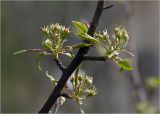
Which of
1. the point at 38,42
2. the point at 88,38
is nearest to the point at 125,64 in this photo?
the point at 88,38

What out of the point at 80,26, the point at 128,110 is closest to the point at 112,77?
the point at 128,110

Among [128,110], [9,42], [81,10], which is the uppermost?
[81,10]

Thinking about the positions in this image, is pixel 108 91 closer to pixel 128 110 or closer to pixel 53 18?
pixel 128 110

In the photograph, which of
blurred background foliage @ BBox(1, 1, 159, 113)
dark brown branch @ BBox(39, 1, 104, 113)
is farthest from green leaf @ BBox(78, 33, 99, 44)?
blurred background foliage @ BBox(1, 1, 159, 113)

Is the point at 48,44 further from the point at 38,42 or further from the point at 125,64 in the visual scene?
the point at 38,42

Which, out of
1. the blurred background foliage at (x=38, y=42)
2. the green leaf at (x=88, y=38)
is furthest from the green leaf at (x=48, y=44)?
the blurred background foliage at (x=38, y=42)

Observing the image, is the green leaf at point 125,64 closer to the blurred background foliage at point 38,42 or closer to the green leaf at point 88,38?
the green leaf at point 88,38

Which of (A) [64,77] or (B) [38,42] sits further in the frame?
(B) [38,42]

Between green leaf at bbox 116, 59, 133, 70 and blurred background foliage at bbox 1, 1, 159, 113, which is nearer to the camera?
green leaf at bbox 116, 59, 133, 70

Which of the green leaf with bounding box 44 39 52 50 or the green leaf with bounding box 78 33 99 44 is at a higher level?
the green leaf with bounding box 78 33 99 44

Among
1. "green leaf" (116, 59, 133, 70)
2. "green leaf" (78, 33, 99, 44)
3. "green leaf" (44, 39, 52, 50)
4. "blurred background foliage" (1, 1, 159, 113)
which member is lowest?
"blurred background foliage" (1, 1, 159, 113)

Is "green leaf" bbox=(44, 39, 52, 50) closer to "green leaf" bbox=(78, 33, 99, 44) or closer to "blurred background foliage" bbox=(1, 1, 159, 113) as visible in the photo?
"green leaf" bbox=(78, 33, 99, 44)
